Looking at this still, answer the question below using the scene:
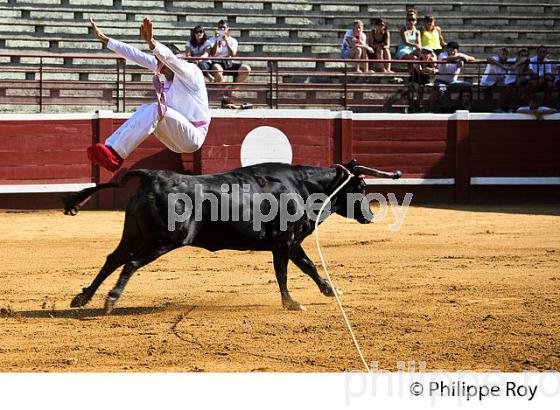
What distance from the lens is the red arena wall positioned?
43.3 feet

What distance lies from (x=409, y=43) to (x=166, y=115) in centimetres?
861

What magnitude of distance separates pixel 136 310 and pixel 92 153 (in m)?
1.03

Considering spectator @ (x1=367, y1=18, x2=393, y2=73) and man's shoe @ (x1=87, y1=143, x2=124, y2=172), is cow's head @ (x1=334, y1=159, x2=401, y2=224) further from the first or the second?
spectator @ (x1=367, y1=18, x2=393, y2=73)

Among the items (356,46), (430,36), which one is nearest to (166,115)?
(356,46)

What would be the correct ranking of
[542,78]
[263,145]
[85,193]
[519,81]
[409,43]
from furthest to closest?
1. [409,43]
2. [519,81]
3. [542,78]
4. [263,145]
5. [85,193]

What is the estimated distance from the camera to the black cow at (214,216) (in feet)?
21.6

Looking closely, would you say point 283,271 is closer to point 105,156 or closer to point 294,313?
point 294,313

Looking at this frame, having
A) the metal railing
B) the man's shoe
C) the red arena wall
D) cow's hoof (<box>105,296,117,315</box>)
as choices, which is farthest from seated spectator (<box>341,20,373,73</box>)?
cow's hoof (<box>105,296,117,315</box>)

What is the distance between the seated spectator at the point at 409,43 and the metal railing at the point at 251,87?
14 centimetres

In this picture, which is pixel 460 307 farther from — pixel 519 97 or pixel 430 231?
pixel 519 97

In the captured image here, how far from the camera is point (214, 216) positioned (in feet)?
21.9

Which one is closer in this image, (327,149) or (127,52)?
(127,52)

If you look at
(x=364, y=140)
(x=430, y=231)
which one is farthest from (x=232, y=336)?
(x=364, y=140)

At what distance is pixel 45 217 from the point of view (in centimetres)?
1268
